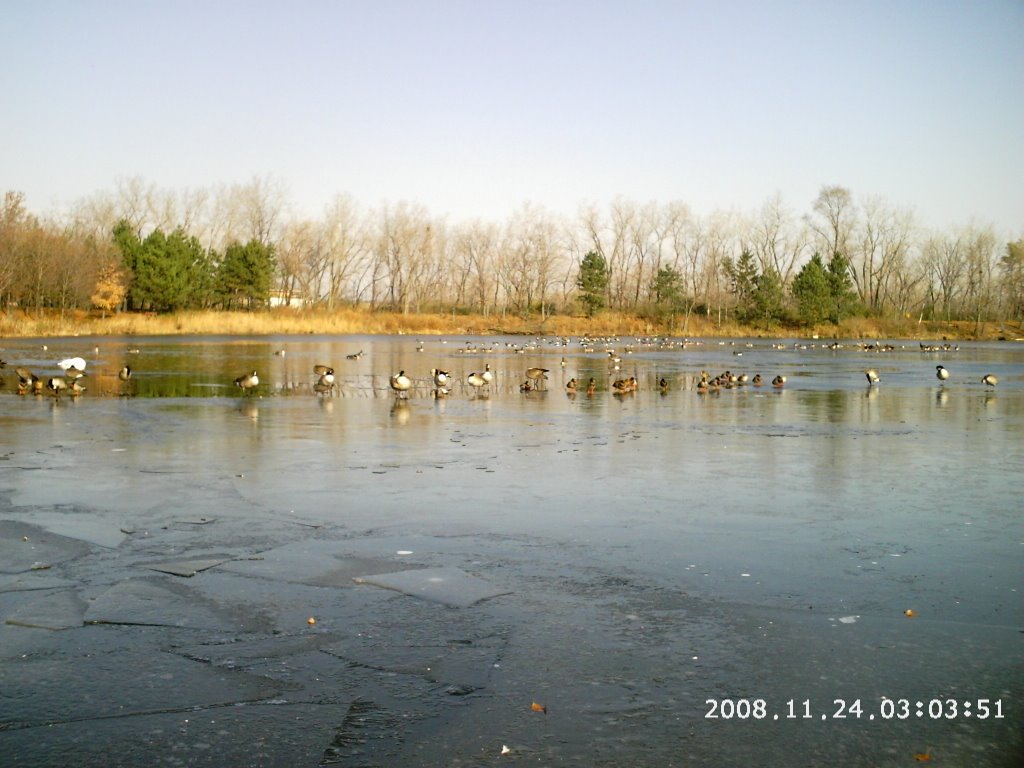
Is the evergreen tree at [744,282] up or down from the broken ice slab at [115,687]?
up

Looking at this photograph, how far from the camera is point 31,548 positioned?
6.75 meters

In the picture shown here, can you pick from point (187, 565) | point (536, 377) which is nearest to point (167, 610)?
point (187, 565)

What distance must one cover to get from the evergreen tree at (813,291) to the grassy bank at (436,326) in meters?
2.01

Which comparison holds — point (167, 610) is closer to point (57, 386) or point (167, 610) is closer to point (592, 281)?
point (57, 386)

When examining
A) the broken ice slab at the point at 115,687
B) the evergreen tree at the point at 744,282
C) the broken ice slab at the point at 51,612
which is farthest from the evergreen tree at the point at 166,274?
the broken ice slab at the point at 115,687

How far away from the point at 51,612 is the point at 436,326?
71.5 m

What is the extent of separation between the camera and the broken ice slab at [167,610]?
5.18 metres

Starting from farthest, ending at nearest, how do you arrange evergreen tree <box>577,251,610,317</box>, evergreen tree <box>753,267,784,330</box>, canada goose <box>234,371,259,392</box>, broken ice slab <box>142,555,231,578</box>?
evergreen tree <box>577,251,610,317</box> → evergreen tree <box>753,267,784,330</box> → canada goose <box>234,371,259,392</box> → broken ice slab <box>142,555,231,578</box>

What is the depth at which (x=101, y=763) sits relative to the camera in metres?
3.60

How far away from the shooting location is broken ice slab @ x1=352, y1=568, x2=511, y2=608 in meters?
5.70

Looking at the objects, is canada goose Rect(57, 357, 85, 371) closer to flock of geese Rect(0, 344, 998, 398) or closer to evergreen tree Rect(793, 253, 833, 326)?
flock of geese Rect(0, 344, 998, 398)

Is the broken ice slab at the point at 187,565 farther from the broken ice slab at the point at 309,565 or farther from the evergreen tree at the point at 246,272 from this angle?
the evergreen tree at the point at 246,272

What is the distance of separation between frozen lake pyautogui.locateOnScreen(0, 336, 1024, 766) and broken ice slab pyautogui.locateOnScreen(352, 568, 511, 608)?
3 centimetres

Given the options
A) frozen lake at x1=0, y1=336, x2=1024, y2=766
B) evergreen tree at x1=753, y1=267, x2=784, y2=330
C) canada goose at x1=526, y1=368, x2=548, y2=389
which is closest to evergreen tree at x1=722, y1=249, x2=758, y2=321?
evergreen tree at x1=753, y1=267, x2=784, y2=330
